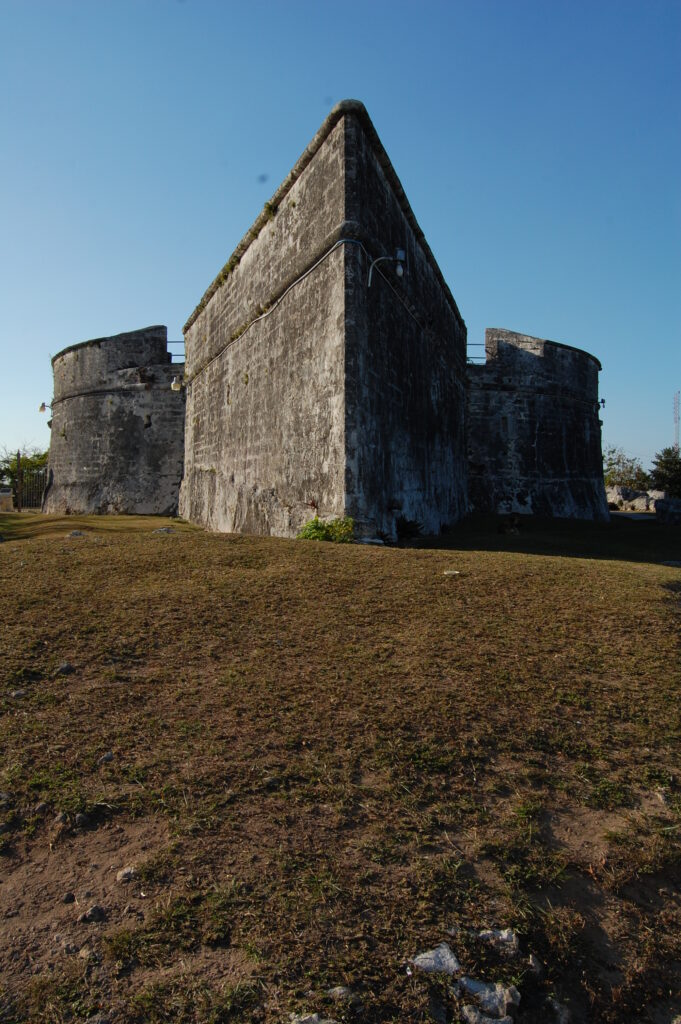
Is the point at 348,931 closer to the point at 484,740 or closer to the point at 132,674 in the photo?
the point at 484,740

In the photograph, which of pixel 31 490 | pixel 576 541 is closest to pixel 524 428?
pixel 576 541

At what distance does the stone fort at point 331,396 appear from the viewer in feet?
26.1

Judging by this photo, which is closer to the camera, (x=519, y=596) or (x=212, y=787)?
(x=212, y=787)

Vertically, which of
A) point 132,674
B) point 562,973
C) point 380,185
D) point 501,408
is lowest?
point 562,973

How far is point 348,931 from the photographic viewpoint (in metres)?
A: 2.14

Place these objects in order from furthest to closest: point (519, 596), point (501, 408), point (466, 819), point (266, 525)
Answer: point (501, 408), point (266, 525), point (519, 596), point (466, 819)

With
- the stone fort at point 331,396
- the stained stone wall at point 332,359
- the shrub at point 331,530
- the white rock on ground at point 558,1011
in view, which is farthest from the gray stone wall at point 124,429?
the white rock on ground at point 558,1011

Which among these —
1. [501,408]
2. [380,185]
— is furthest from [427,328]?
[501,408]

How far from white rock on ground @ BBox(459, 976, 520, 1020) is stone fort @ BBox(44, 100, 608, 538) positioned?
5665mm

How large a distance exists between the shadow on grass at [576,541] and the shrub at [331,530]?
46.7 inches

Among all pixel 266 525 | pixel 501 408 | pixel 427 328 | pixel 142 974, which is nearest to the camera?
pixel 142 974

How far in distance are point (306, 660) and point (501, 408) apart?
15.0m

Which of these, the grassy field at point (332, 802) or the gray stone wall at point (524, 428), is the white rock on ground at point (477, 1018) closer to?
the grassy field at point (332, 802)

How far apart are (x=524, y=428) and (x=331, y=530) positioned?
11939 millimetres
